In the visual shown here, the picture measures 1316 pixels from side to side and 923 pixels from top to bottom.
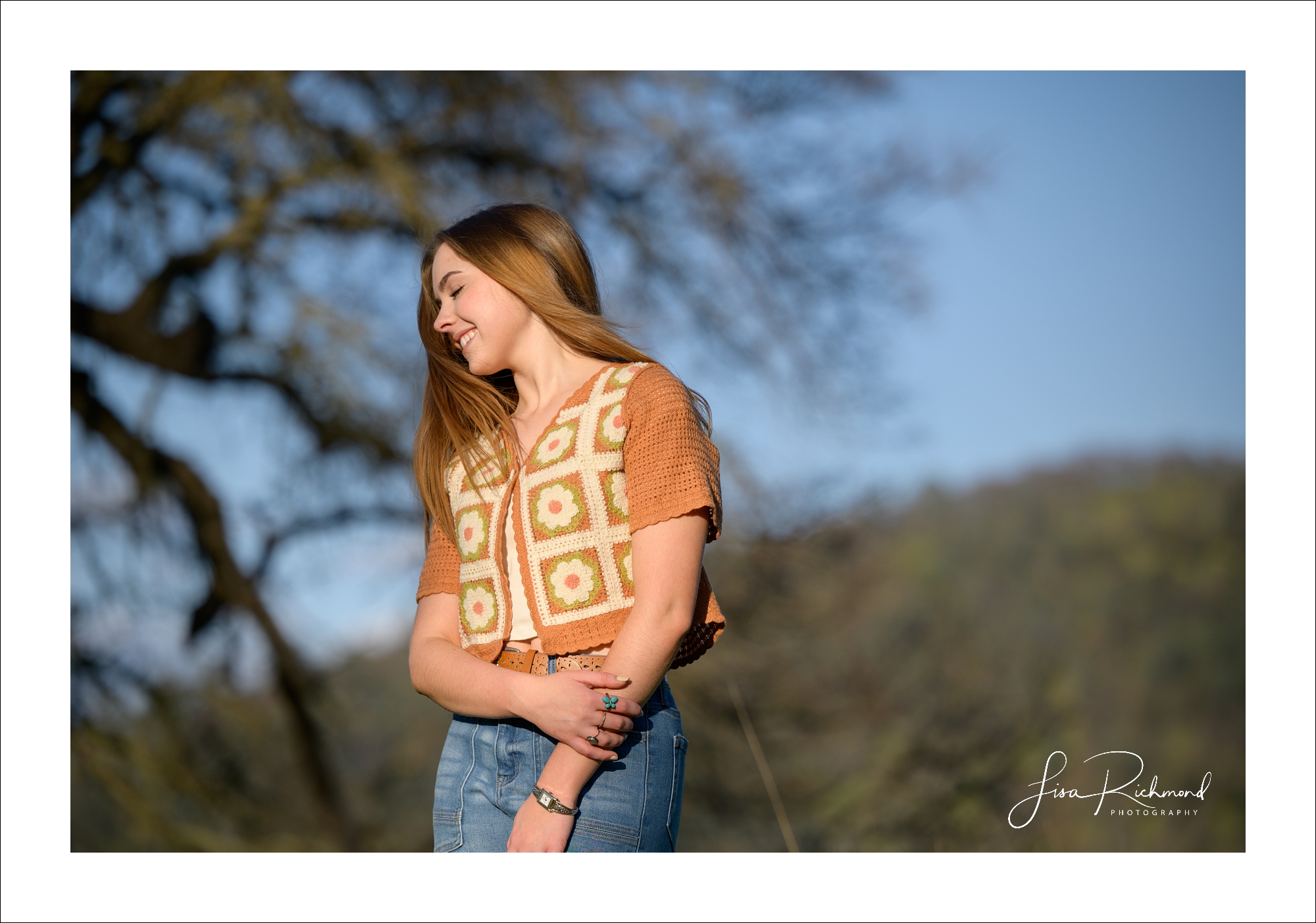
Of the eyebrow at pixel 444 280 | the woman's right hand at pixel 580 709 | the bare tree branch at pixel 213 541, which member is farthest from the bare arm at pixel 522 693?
the bare tree branch at pixel 213 541

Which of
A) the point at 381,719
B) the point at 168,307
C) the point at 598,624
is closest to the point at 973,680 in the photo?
the point at 381,719

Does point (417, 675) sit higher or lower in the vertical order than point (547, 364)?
lower

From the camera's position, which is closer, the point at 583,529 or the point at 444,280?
the point at 583,529

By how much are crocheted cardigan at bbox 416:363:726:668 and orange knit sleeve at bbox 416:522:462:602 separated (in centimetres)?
6

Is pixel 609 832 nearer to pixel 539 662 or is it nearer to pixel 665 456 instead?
pixel 539 662

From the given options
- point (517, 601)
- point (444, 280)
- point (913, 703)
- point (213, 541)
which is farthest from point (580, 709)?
point (913, 703)

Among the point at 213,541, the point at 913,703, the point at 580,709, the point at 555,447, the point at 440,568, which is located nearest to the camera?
the point at 580,709

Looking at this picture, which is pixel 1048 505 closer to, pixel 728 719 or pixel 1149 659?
pixel 1149 659

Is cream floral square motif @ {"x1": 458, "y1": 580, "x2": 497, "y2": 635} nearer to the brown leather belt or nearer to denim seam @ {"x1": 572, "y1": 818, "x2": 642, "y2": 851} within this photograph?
the brown leather belt

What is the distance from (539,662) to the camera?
99 cm

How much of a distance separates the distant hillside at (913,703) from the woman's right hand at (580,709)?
7.83 feet

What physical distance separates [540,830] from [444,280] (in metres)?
0.58

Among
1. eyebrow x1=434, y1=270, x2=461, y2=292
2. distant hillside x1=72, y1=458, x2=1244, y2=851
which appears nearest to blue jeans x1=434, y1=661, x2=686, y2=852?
eyebrow x1=434, y1=270, x2=461, y2=292

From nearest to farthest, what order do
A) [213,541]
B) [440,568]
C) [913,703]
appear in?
[440,568]
[213,541]
[913,703]
